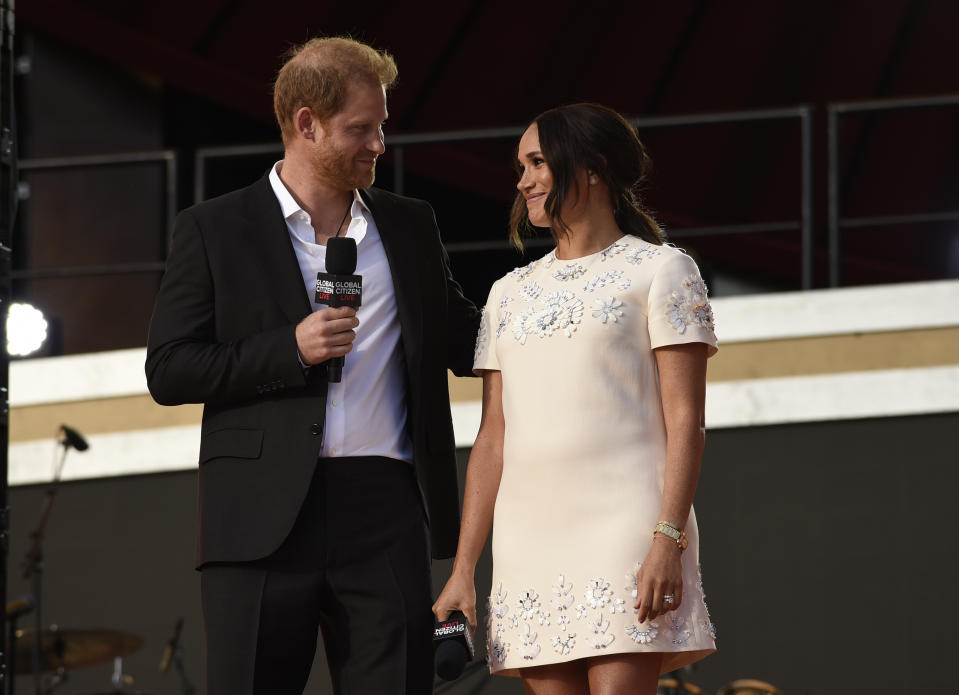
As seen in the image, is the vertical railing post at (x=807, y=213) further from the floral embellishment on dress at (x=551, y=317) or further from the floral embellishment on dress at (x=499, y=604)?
the floral embellishment on dress at (x=499, y=604)

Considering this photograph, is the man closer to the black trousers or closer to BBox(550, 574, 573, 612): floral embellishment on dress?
the black trousers

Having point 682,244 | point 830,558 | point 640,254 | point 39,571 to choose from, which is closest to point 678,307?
point 640,254

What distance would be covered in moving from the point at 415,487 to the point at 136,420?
3553 millimetres

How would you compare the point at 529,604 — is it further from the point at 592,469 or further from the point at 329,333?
the point at 329,333

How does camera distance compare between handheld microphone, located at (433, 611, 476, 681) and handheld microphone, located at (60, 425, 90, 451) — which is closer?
handheld microphone, located at (433, 611, 476, 681)

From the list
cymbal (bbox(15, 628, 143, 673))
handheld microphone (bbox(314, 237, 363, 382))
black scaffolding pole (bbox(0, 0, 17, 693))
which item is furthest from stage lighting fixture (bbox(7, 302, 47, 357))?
handheld microphone (bbox(314, 237, 363, 382))

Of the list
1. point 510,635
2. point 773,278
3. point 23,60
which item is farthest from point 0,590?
point 773,278

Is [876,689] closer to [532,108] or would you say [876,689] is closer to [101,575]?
[101,575]

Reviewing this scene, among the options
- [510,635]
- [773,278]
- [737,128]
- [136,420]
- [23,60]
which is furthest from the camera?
[737,128]

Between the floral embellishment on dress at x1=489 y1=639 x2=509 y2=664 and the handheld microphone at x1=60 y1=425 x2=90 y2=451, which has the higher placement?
the handheld microphone at x1=60 y1=425 x2=90 y2=451

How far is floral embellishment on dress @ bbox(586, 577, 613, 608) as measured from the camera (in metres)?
2.21

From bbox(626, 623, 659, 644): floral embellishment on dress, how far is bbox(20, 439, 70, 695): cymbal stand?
3731mm

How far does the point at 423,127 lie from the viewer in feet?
29.4

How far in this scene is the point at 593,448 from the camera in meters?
2.27
